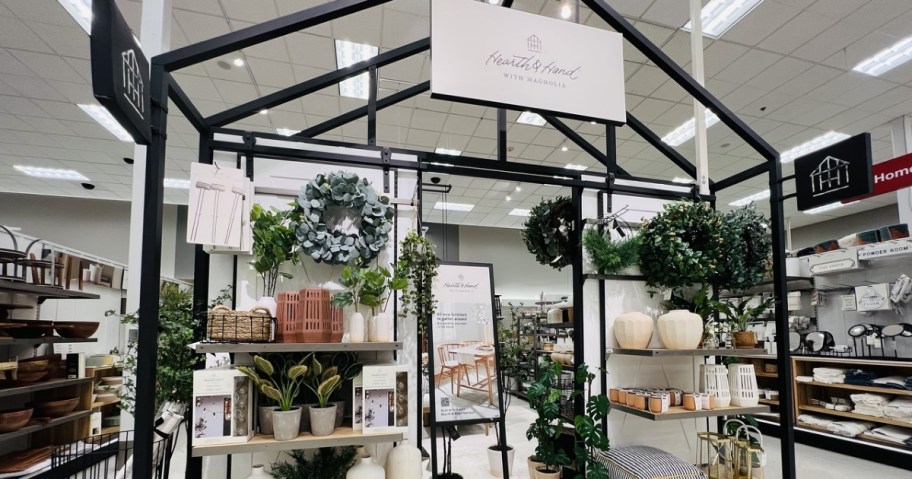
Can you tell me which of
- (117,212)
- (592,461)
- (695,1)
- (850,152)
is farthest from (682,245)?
(117,212)

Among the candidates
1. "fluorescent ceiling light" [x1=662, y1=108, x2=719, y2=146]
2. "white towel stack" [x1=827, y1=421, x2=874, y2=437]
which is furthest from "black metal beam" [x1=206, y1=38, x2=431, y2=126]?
"white towel stack" [x1=827, y1=421, x2=874, y2=437]

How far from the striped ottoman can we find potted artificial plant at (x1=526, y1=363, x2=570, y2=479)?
31 cm

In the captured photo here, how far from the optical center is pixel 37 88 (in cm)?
582

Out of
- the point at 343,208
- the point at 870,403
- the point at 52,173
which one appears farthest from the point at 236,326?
the point at 52,173

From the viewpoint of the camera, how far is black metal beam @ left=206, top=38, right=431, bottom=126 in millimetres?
2771

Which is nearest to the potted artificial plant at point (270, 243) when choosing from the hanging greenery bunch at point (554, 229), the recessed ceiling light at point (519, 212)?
the hanging greenery bunch at point (554, 229)

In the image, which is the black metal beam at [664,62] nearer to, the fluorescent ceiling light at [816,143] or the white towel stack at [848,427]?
the white towel stack at [848,427]

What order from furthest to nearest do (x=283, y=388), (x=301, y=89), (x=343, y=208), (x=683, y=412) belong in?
(x=683, y=412), (x=301, y=89), (x=343, y=208), (x=283, y=388)

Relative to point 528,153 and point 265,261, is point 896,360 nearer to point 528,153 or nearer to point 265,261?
point 528,153

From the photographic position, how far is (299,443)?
90.7 inches

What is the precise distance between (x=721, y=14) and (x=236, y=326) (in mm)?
5018

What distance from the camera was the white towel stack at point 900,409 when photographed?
Result: 4.95 meters

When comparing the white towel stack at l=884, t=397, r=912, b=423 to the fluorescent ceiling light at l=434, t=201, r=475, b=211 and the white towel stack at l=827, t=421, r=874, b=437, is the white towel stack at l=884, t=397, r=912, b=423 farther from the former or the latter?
the fluorescent ceiling light at l=434, t=201, r=475, b=211

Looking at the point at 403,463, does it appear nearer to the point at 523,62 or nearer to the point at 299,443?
the point at 299,443
